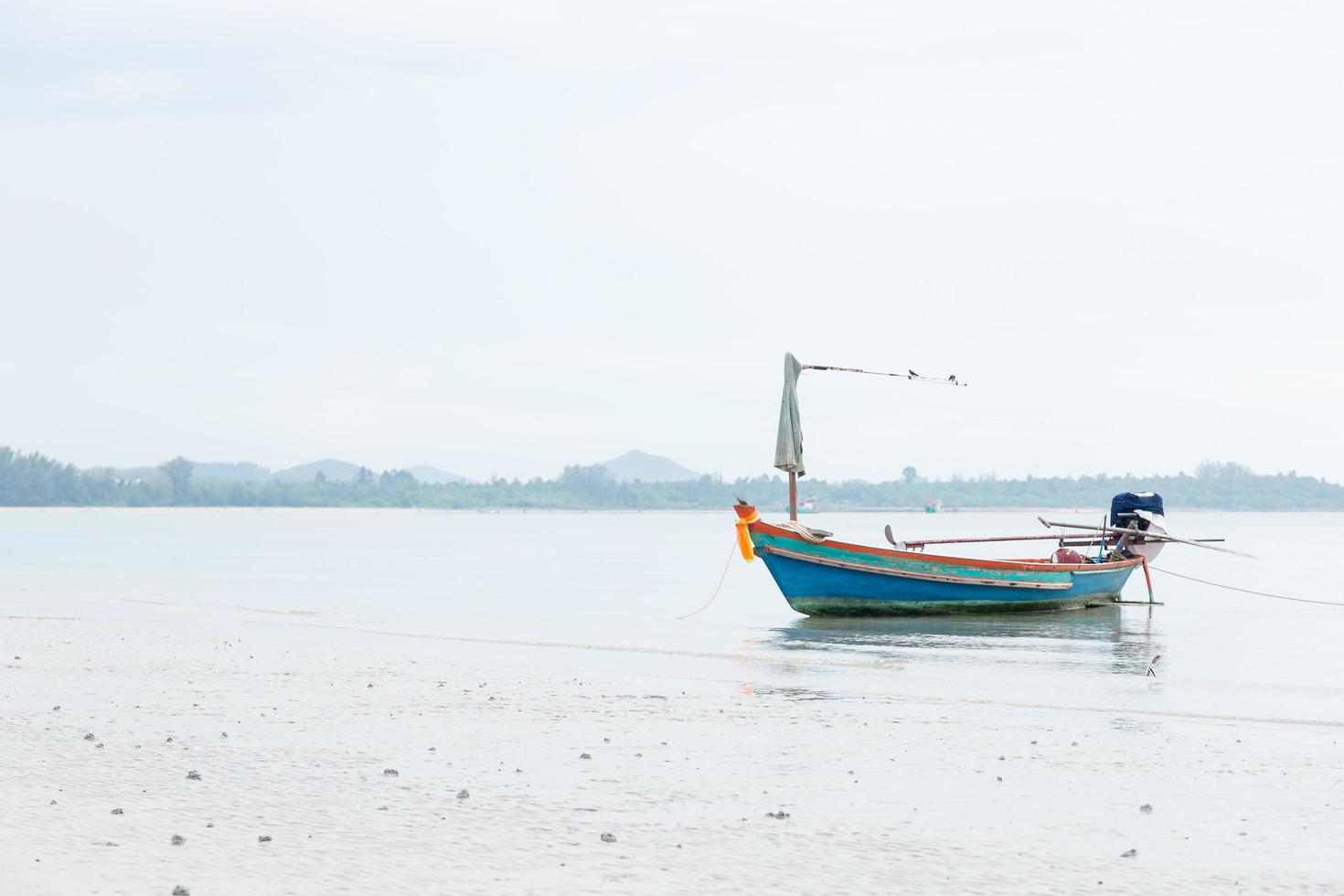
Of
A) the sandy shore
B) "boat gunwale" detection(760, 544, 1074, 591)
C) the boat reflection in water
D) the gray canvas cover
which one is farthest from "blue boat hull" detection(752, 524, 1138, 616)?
the sandy shore

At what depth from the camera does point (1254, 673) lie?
82.8ft

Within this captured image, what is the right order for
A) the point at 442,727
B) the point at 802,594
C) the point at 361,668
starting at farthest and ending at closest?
the point at 802,594 → the point at 361,668 → the point at 442,727

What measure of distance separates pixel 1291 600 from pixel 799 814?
40886mm

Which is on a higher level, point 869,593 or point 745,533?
point 745,533

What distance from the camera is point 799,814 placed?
39.2ft

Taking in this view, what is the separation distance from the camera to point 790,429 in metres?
37.1

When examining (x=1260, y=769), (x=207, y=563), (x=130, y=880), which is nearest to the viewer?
(x=130, y=880)

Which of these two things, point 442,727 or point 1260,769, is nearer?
point 1260,769

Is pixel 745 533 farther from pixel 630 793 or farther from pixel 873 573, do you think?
pixel 630 793

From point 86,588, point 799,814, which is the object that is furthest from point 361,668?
point 86,588

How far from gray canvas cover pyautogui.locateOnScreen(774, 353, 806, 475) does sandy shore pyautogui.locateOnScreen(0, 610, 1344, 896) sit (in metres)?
16.2

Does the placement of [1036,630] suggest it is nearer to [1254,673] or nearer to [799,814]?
[1254,673]

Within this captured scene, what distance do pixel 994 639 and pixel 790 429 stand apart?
8.53 meters

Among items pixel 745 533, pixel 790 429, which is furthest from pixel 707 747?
pixel 790 429
